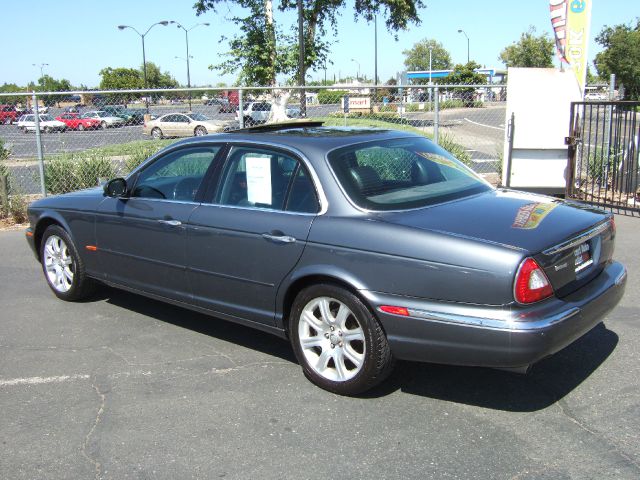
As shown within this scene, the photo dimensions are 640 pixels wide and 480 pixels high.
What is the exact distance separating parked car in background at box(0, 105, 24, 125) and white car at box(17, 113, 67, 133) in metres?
0.14

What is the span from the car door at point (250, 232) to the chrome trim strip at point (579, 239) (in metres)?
1.42

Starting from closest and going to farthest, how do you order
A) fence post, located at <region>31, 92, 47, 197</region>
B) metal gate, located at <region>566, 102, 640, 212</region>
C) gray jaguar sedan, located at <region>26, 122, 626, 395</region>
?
gray jaguar sedan, located at <region>26, 122, 626, 395</region> → metal gate, located at <region>566, 102, 640, 212</region> → fence post, located at <region>31, 92, 47, 197</region>

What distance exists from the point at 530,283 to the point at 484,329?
34 cm

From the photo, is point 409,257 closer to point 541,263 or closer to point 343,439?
point 541,263

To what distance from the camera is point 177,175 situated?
520 centimetres

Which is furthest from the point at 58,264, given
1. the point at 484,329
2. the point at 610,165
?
the point at 610,165

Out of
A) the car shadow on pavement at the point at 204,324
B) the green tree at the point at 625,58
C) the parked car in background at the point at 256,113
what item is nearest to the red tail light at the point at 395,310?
the car shadow on pavement at the point at 204,324

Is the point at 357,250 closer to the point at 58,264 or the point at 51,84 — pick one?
the point at 58,264

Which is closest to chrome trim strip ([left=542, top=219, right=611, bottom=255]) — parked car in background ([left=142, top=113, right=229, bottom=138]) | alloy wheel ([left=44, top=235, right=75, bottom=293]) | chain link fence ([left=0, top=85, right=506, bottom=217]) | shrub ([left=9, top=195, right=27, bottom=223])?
alloy wheel ([left=44, top=235, right=75, bottom=293])

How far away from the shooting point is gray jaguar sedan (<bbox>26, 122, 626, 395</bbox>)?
3.37m

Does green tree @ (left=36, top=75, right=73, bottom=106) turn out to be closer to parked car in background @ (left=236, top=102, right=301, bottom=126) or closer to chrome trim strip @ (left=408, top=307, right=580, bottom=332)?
parked car in background @ (left=236, top=102, right=301, bottom=126)

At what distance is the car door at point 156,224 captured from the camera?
4.75 metres

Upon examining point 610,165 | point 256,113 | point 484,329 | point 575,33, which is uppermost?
point 575,33

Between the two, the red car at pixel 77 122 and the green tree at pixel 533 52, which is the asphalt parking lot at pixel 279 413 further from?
the green tree at pixel 533 52
